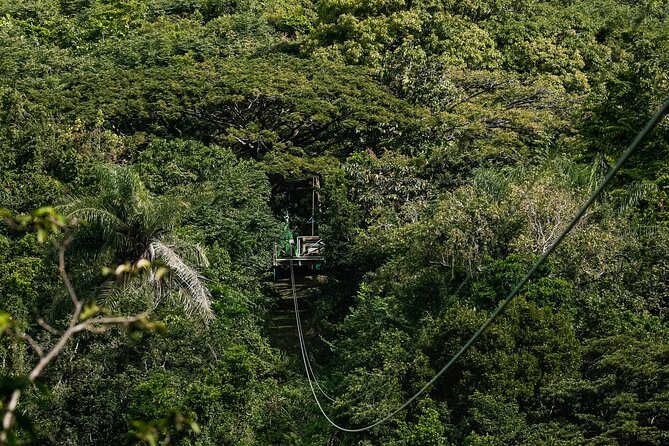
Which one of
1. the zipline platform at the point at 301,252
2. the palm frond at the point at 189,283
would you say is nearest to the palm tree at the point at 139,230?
the palm frond at the point at 189,283

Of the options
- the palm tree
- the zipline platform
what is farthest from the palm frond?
the zipline platform

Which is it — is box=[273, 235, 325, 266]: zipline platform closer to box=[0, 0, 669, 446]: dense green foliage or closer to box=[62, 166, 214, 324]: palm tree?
box=[0, 0, 669, 446]: dense green foliage

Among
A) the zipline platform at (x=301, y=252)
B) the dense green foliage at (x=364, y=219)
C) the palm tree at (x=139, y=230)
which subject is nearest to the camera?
the dense green foliage at (x=364, y=219)

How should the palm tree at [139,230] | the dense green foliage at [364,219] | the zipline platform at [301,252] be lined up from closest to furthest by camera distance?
1. the dense green foliage at [364,219]
2. the palm tree at [139,230]
3. the zipline platform at [301,252]

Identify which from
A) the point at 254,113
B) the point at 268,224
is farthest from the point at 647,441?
the point at 254,113

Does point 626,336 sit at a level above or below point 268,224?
above

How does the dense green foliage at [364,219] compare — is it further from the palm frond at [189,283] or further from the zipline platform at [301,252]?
the zipline platform at [301,252]

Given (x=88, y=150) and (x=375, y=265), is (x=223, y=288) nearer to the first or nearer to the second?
(x=375, y=265)
